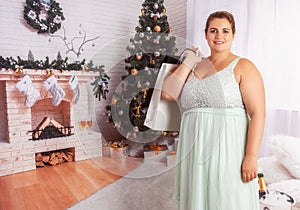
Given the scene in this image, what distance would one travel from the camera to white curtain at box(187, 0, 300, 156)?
1995 millimetres

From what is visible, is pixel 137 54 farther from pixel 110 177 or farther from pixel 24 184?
pixel 24 184

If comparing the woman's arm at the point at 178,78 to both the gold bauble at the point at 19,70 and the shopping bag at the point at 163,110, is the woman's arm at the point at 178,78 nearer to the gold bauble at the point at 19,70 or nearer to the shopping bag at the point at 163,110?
the shopping bag at the point at 163,110

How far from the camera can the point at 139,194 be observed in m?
1.87

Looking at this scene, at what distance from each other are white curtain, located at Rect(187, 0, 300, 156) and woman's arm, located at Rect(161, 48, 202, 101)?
1446 millimetres

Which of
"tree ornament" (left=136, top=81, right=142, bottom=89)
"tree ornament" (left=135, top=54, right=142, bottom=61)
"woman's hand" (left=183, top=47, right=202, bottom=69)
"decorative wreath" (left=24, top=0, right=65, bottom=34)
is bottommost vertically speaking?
"tree ornament" (left=136, top=81, right=142, bottom=89)

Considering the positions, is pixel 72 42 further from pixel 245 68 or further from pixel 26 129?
pixel 245 68

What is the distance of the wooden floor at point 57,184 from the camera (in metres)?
1.76

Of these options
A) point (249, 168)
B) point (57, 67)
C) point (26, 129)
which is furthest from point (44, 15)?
point (249, 168)

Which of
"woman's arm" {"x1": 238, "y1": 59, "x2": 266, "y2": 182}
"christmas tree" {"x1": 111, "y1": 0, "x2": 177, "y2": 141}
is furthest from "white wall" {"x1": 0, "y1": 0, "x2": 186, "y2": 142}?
"woman's arm" {"x1": 238, "y1": 59, "x2": 266, "y2": 182}

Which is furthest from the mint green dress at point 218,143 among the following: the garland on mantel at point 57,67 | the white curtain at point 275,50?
the white curtain at point 275,50

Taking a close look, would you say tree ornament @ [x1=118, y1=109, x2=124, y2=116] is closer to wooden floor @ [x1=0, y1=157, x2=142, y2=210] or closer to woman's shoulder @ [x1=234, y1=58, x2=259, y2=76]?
wooden floor @ [x1=0, y1=157, x2=142, y2=210]

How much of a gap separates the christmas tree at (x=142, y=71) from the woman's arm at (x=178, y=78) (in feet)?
0.51

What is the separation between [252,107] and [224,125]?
106 mm

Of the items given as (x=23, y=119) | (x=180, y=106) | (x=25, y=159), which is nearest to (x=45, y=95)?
(x=23, y=119)
